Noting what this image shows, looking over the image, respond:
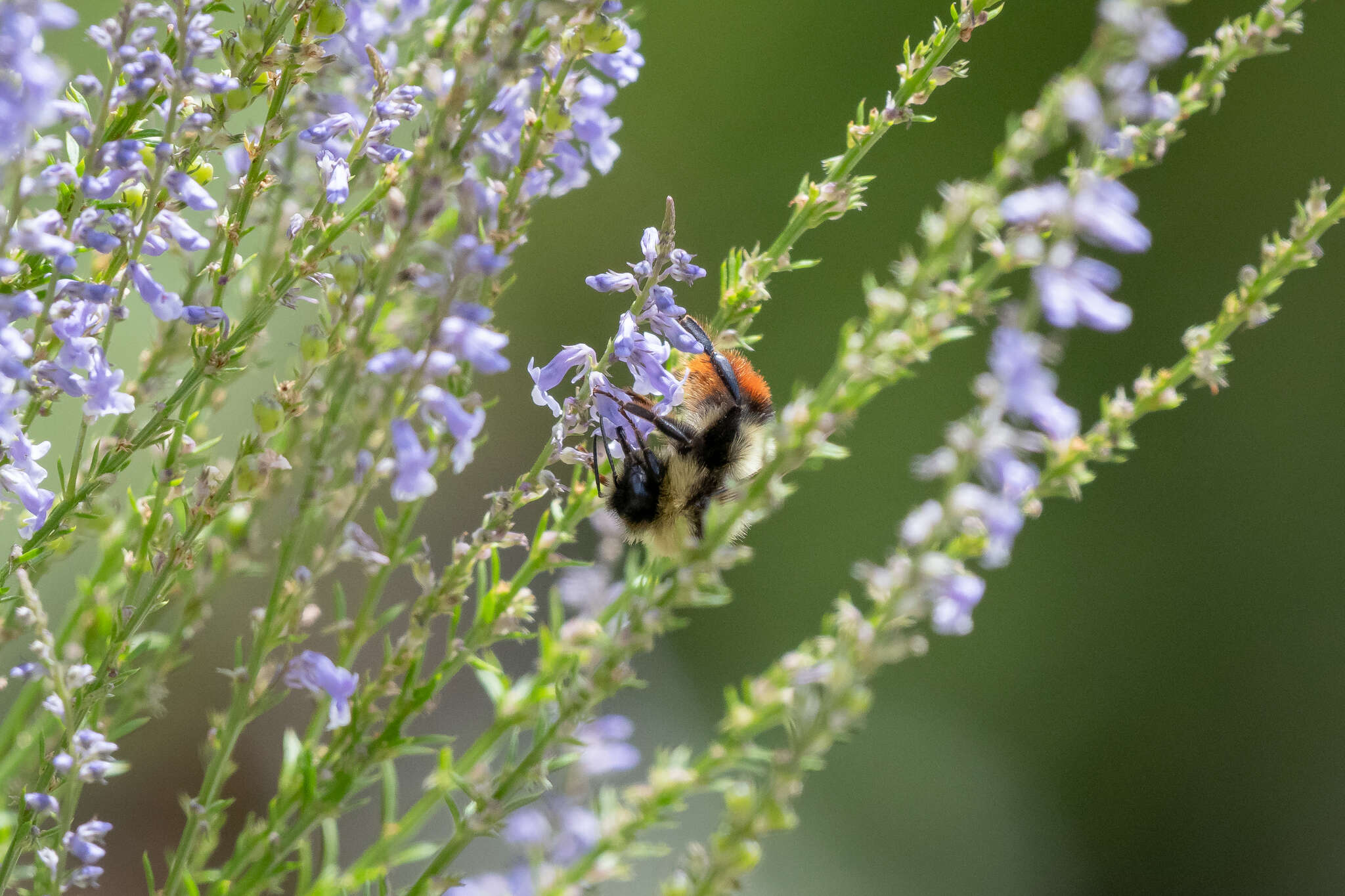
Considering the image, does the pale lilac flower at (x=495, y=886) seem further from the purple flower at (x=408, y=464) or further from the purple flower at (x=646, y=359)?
the purple flower at (x=646, y=359)

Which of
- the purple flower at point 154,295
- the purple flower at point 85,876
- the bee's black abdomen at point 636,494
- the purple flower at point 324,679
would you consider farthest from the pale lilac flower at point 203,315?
the bee's black abdomen at point 636,494

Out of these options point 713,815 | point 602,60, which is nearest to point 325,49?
point 602,60

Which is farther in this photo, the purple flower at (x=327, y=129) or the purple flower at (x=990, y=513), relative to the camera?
the purple flower at (x=327, y=129)

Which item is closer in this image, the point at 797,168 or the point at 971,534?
the point at 971,534

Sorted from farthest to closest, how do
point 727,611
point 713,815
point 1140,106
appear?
point 727,611 → point 713,815 → point 1140,106

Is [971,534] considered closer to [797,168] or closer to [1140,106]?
[1140,106]

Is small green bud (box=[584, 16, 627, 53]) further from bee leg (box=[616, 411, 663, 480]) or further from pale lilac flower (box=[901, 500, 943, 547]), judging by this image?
bee leg (box=[616, 411, 663, 480])

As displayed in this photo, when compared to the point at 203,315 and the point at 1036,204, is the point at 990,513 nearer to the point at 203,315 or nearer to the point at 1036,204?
the point at 1036,204

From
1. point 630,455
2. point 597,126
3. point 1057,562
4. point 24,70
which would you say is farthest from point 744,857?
point 1057,562
